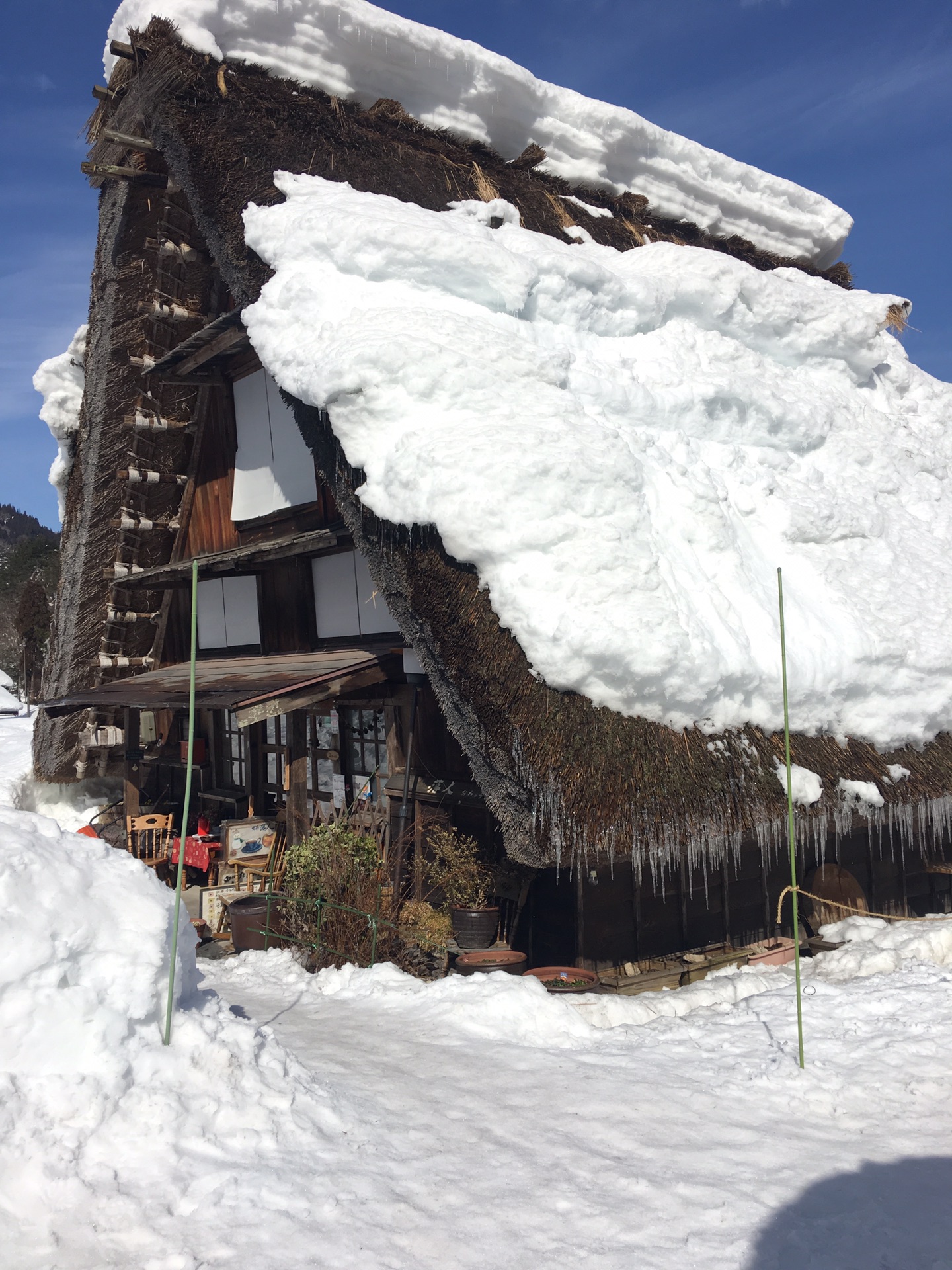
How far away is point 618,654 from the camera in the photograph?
529cm

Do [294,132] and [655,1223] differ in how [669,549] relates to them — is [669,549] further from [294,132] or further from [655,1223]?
[294,132]

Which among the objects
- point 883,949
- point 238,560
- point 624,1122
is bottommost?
point 883,949

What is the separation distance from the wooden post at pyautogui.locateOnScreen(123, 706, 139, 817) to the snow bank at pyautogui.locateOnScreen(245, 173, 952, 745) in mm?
5770

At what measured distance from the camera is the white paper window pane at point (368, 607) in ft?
27.1

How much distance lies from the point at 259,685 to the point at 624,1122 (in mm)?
4841

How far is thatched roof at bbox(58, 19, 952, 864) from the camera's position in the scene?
5.13m

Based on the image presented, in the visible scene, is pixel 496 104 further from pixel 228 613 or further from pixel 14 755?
pixel 14 755

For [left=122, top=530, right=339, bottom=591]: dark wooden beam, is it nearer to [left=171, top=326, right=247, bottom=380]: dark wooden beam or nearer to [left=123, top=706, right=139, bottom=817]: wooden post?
[left=123, top=706, right=139, bottom=817]: wooden post

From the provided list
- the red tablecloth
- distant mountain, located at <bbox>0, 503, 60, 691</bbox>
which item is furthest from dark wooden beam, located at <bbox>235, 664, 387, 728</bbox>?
distant mountain, located at <bbox>0, 503, 60, 691</bbox>

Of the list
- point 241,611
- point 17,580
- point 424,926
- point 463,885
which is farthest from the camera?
point 17,580

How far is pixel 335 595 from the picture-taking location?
8.90 meters

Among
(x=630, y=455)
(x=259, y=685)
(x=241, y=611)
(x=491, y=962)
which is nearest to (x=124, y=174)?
(x=241, y=611)

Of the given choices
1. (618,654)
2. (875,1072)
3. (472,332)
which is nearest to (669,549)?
(618,654)

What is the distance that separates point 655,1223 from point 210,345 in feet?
27.5
